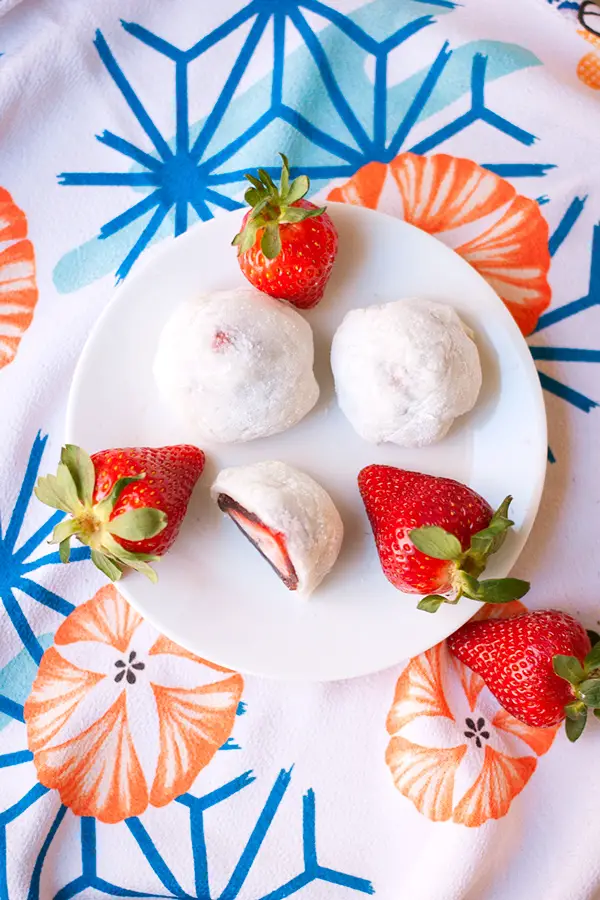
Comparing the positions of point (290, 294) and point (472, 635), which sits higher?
point (290, 294)

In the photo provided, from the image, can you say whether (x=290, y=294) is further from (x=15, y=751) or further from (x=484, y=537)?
(x=15, y=751)

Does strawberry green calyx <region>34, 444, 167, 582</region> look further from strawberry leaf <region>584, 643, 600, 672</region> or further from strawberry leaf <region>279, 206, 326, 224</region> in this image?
strawberry leaf <region>584, 643, 600, 672</region>

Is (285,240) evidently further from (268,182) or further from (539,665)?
(539,665)

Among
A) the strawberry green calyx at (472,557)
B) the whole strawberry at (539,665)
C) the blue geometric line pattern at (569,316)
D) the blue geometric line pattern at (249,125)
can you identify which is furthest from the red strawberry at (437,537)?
the blue geometric line pattern at (249,125)

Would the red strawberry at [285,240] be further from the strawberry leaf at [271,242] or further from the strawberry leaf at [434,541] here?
the strawberry leaf at [434,541]

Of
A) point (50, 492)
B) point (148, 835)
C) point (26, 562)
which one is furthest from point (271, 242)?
point (148, 835)

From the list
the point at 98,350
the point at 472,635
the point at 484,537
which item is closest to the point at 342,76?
the point at 98,350
